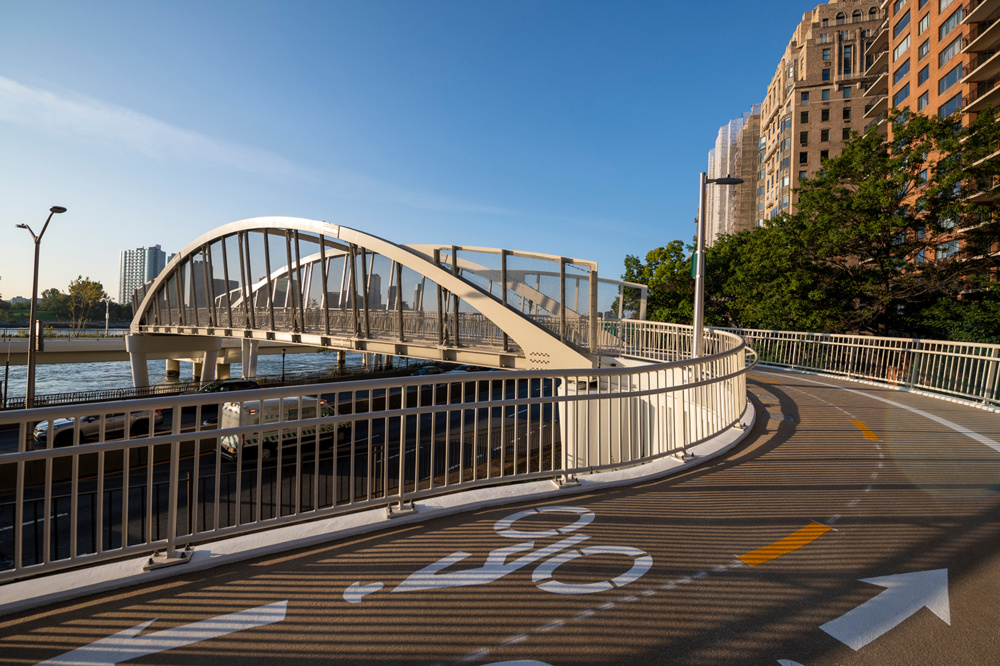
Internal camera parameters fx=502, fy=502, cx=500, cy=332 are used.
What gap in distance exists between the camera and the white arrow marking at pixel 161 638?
8.27 feet

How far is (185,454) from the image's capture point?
20.2 m

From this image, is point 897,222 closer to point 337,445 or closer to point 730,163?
point 337,445

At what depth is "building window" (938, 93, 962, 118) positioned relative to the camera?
3704cm

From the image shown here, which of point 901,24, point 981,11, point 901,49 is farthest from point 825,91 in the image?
point 981,11

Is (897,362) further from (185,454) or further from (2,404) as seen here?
(2,404)

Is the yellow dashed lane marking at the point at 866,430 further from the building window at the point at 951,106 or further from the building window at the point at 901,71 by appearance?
the building window at the point at 901,71

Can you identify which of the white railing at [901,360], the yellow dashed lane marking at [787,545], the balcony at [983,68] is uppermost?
the balcony at [983,68]

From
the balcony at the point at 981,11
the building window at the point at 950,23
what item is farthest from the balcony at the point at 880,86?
the balcony at the point at 981,11

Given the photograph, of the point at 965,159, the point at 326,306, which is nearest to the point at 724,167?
the point at 965,159

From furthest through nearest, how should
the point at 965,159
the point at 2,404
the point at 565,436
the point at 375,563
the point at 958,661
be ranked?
the point at 2,404, the point at 965,159, the point at 565,436, the point at 375,563, the point at 958,661

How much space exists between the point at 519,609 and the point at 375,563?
44.9 inches

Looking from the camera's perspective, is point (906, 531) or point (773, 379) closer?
point (906, 531)

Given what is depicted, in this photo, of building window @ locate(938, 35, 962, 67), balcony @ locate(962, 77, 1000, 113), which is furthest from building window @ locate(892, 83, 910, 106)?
balcony @ locate(962, 77, 1000, 113)

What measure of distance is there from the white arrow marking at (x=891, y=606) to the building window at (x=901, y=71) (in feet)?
188
